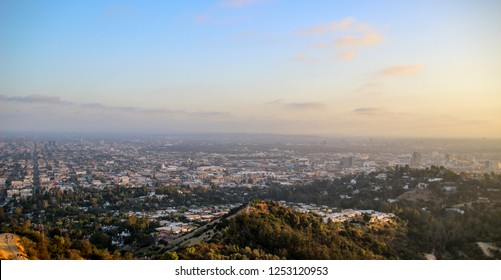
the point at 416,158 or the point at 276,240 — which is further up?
the point at 416,158

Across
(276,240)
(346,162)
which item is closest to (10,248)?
(276,240)

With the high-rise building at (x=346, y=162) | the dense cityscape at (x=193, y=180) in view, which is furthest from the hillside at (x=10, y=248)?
the high-rise building at (x=346, y=162)

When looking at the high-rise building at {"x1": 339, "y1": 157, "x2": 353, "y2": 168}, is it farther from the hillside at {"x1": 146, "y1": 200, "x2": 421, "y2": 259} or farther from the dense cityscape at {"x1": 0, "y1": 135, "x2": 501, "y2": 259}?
the hillside at {"x1": 146, "y1": 200, "x2": 421, "y2": 259}

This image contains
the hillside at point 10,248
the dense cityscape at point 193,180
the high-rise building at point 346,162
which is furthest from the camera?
the high-rise building at point 346,162

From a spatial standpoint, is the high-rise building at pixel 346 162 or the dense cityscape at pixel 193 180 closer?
the dense cityscape at pixel 193 180

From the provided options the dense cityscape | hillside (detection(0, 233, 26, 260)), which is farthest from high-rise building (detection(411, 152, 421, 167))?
hillside (detection(0, 233, 26, 260))

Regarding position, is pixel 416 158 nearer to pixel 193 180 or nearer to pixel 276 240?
pixel 193 180

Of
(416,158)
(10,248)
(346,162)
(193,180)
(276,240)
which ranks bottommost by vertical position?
(193,180)

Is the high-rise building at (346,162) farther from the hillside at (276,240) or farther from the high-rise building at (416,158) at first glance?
the hillside at (276,240)

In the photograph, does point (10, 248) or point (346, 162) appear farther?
point (346, 162)
